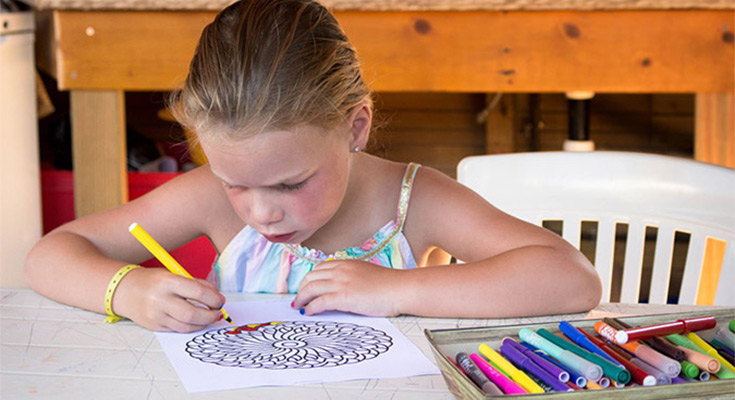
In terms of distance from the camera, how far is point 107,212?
1.10m

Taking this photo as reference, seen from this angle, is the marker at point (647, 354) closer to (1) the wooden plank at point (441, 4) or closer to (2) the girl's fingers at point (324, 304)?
(2) the girl's fingers at point (324, 304)

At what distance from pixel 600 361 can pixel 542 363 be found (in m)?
0.04

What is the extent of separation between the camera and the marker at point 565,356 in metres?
0.56

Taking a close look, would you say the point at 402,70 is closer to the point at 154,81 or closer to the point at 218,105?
the point at 154,81

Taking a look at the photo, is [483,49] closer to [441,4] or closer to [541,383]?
[441,4]

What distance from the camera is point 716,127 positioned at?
5.97 ft

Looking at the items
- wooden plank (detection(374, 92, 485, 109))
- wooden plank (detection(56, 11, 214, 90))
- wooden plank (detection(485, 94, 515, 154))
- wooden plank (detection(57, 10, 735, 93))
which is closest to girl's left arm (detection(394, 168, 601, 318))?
wooden plank (detection(57, 10, 735, 93))

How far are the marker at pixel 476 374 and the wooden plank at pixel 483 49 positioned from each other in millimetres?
1216

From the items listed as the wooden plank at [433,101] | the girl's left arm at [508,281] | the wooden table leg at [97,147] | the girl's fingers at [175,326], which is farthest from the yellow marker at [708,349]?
the wooden plank at [433,101]

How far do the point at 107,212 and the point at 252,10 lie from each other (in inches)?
14.3

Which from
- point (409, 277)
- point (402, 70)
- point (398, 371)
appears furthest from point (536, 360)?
point (402, 70)

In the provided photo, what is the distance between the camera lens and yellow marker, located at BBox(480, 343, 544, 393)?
Answer: 0.56 meters

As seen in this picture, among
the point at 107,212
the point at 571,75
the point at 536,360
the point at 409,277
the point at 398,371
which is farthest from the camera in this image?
the point at 571,75

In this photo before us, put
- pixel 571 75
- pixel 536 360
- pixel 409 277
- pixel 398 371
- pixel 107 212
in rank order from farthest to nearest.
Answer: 1. pixel 571 75
2. pixel 107 212
3. pixel 409 277
4. pixel 398 371
5. pixel 536 360
